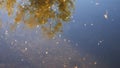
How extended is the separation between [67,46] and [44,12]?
7.67 meters

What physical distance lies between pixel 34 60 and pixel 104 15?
519 centimetres

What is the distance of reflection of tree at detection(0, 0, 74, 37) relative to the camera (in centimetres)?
784

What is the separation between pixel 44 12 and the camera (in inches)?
310

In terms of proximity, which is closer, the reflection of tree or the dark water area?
the reflection of tree

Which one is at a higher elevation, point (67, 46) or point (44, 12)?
point (44, 12)

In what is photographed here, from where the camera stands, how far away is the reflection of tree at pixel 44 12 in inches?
309

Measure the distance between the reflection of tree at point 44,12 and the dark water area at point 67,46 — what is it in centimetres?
596

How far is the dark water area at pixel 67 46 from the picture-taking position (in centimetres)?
1481

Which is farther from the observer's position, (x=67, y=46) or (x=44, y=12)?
(x=67, y=46)

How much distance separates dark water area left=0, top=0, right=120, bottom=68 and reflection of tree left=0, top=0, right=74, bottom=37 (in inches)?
235

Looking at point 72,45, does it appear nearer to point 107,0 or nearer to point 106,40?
point 106,40

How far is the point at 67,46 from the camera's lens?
15.4 meters

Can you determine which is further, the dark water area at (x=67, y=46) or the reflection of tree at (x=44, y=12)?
the dark water area at (x=67, y=46)

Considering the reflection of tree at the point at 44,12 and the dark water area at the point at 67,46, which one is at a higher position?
the reflection of tree at the point at 44,12
